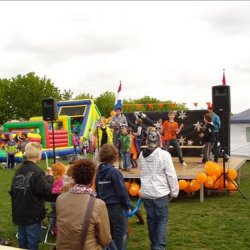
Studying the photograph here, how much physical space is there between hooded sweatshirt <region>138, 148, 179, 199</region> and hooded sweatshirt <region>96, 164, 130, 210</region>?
0.44m

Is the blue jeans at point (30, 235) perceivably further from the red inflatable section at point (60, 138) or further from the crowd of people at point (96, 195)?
the red inflatable section at point (60, 138)

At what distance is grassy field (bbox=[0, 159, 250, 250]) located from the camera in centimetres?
626

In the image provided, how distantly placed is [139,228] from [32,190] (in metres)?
3.24

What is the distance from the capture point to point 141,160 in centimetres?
527

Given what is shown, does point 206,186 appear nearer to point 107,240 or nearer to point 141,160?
point 141,160

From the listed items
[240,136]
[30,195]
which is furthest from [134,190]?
[240,136]

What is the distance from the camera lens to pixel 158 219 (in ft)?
16.9

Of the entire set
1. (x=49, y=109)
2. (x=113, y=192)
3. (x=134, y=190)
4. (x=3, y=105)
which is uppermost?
(x=3, y=105)

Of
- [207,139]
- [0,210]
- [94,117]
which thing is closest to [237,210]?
[207,139]

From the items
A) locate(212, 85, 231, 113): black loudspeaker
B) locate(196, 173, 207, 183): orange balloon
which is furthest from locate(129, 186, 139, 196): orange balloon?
locate(212, 85, 231, 113): black loudspeaker

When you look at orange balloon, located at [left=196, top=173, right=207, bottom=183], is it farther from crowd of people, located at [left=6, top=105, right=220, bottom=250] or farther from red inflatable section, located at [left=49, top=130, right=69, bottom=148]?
red inflatable section, located at [left=49, top=130, right=69, bottom=148]

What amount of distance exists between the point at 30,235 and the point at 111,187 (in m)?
1.03

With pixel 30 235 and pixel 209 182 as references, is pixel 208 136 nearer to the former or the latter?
pixel 209 182

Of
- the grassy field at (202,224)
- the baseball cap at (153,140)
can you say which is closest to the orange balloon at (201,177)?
the grassy field at (202,224)
